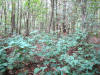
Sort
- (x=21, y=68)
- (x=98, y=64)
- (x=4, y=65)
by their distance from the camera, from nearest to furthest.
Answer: (x=4, y=65) < (x=21, y=68) < (x=98, y=64)

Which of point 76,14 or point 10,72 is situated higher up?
point 76,14

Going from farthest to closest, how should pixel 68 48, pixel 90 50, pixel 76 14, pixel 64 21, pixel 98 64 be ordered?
pixel 64 21 < pixel 76 14 < pixel 68 48 < pixel 90 50 < pixel 98 64

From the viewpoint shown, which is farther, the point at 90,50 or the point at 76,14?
the point at 76,14

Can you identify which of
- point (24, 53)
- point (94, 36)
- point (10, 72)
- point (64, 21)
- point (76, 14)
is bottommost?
point (10, 72)

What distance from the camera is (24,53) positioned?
365 centimetres

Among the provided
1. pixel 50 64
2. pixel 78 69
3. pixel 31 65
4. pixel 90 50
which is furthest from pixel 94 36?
pixel 31 65

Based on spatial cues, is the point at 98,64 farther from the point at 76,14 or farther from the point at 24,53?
the point at 76,14

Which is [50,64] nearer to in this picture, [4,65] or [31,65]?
[31,65]

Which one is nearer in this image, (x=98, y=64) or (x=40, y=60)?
(x=98, y=64)

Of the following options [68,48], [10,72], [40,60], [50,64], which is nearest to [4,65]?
[10,72]

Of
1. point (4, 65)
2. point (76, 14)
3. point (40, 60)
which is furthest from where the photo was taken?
point (76, 14)

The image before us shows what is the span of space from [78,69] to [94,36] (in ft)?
10.5

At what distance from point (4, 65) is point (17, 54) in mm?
578

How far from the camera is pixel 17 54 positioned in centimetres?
340
